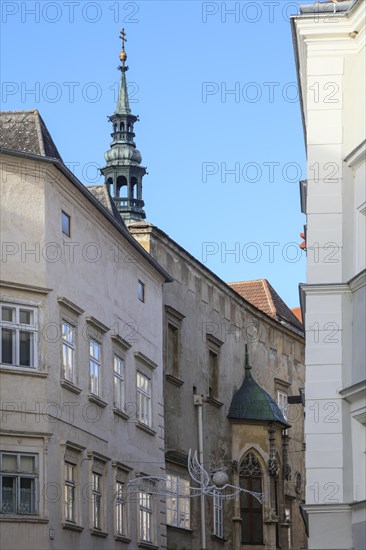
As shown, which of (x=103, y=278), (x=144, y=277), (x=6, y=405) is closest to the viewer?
(x=6, y=405)

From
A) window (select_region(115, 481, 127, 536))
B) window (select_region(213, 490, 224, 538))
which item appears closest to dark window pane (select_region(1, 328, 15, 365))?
window (select_region(115, 481, 127, 536))

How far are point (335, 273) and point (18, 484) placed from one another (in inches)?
366

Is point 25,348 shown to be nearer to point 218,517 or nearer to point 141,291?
point 141,291

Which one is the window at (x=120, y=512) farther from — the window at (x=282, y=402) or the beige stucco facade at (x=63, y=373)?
the window at (x=282, y=402)

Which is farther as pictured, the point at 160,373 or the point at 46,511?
the point at 160,373

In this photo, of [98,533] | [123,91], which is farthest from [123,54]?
[98,533]

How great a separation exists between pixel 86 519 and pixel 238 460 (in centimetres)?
1624

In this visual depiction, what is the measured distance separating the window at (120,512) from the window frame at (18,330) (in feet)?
20.5

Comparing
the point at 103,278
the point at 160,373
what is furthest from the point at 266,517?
the point at 103,278

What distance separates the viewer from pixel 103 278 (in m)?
36.8

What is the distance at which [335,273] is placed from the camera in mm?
25719

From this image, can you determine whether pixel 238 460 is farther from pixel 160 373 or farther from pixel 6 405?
pixel 6 405

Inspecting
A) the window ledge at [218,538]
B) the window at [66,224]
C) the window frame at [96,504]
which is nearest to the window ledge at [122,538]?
the window frame at [96,504]

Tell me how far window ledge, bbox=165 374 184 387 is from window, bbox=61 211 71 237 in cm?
993
